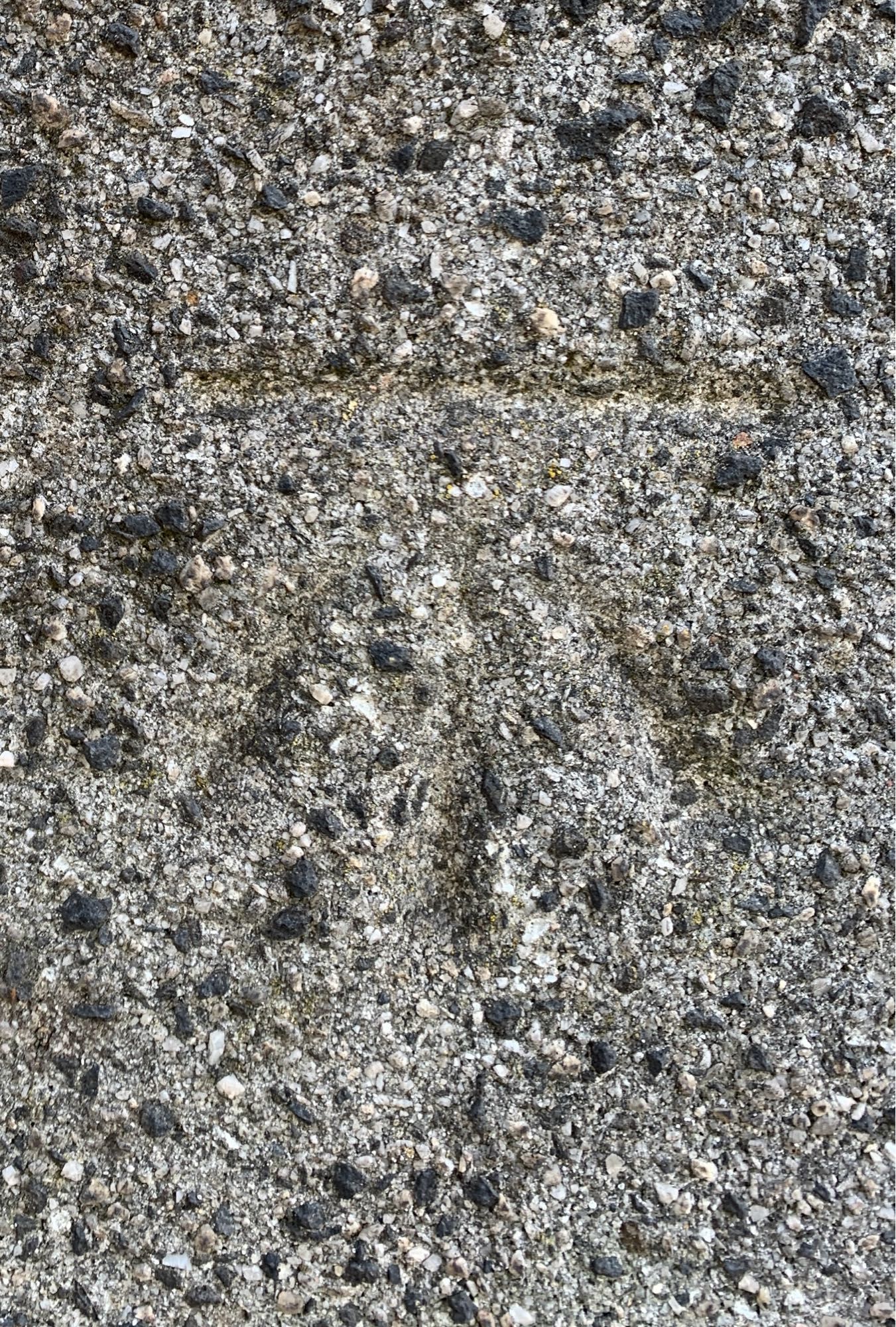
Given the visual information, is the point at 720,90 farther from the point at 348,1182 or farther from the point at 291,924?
the point at 348,1182

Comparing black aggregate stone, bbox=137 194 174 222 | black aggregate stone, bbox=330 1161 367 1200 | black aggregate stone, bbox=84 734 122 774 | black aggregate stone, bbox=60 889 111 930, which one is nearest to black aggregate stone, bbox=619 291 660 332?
black aggregate stone, bbox=137 194 174 222

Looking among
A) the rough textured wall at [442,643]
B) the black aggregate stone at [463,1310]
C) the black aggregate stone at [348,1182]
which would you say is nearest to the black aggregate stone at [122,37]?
the rough textured wall at [442,643]

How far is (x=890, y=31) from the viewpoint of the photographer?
4.16 ft

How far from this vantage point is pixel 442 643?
1.30m

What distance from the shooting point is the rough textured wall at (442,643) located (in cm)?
126

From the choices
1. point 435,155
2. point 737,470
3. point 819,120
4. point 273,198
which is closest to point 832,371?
point 737,470

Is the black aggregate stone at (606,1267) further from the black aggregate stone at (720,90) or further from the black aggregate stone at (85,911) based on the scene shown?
the black aggregate stone at (720,90)

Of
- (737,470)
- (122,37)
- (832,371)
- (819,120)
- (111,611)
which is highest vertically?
(819,120)

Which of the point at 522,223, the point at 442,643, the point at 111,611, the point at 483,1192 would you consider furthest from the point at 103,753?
the point at 522,223

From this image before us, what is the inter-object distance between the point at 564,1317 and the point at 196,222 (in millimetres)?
1295

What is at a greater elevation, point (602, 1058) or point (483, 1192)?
point (602, 1058)

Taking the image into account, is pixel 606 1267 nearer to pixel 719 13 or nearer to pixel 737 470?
pixel 737 470

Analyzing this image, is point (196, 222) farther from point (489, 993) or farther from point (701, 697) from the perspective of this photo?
point (489, 993)

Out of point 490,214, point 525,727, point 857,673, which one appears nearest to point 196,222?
point 490,214
